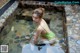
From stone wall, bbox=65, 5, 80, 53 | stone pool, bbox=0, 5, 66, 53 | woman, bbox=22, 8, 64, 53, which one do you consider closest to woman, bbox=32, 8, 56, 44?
woman, bbox=22, 8, 64, 53

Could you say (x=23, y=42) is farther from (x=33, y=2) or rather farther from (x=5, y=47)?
(x=33, y=2)

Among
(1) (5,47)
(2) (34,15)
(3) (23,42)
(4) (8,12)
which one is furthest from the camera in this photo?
(4) (8,12)

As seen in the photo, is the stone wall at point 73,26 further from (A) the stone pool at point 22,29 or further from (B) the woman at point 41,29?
(B) the woman at point 41,29

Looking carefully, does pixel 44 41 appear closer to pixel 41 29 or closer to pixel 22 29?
pixel 41 29

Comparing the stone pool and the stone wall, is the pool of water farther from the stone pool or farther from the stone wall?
the stone wall

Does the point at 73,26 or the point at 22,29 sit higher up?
the point at 73,26

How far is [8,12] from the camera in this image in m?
5.10

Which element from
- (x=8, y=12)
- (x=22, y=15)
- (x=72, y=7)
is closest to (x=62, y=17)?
(x=72, y=7)

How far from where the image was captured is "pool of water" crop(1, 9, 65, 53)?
4.14m

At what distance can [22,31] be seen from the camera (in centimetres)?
476

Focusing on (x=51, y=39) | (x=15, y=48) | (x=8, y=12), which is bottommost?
(x=15, y=48)

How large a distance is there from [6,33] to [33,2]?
6.51ft

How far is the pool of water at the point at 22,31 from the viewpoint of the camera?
414 cm

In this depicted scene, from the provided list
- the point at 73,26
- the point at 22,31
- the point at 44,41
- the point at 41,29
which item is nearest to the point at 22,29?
the point at 22,31
